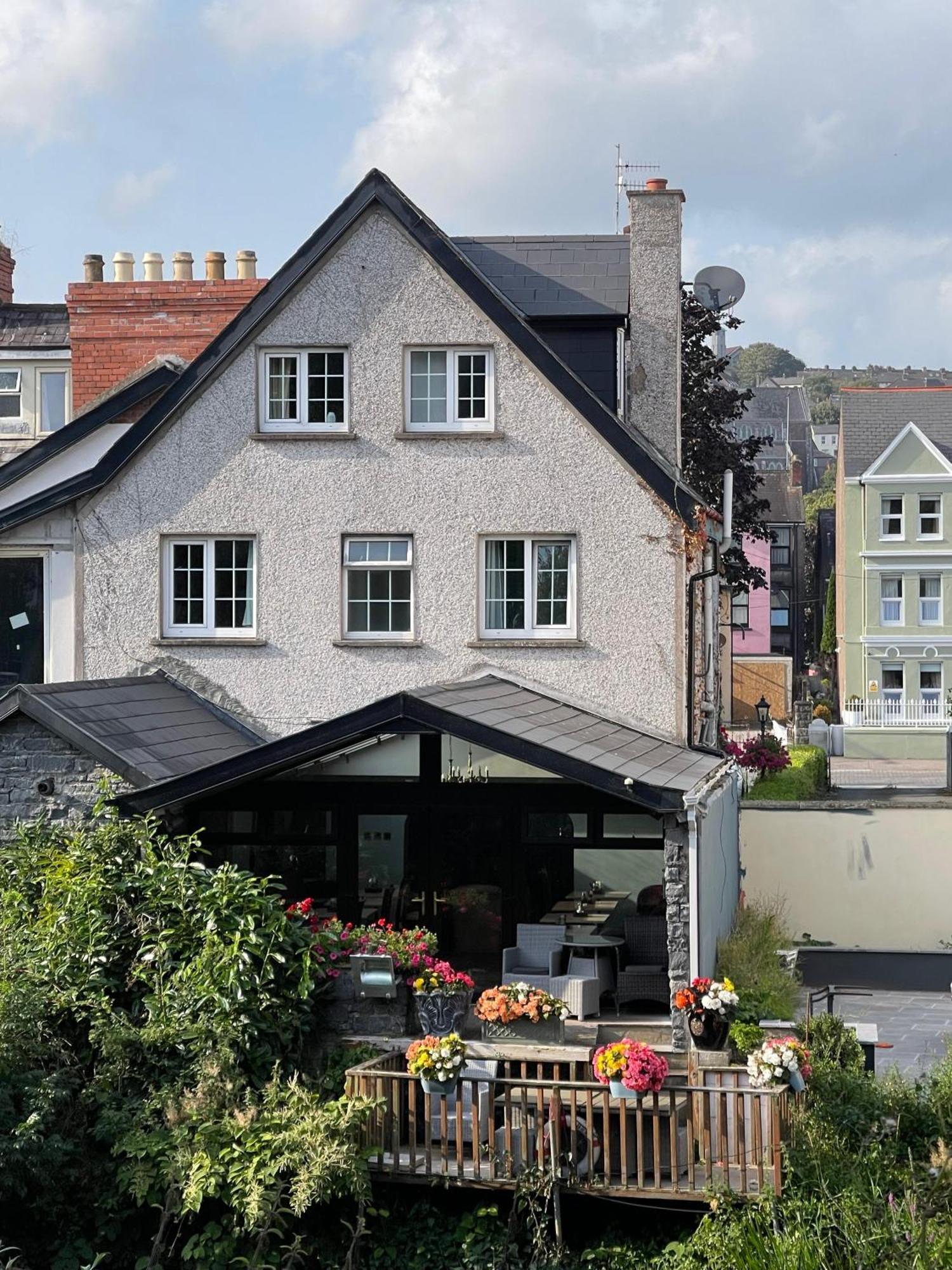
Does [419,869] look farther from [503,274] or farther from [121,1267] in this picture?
[503,274]

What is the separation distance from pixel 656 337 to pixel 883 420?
3843cm

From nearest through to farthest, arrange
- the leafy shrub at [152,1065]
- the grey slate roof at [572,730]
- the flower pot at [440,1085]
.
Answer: the leafy shrub at [152,1065]
the flower pot at [440,1085]
the grey slate roof at [572,730]

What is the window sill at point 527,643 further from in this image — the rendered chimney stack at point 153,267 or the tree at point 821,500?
the tree at point 821,500

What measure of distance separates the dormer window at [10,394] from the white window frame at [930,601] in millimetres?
39399

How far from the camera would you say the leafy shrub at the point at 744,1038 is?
1550 centimetres

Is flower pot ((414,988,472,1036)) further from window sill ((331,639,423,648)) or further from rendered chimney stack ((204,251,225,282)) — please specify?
rendered chimney stack ((204,251,225,282))

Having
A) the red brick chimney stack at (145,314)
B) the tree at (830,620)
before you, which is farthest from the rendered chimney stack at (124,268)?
the tree at (830,620)

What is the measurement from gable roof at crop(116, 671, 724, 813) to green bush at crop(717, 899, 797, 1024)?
2155mm

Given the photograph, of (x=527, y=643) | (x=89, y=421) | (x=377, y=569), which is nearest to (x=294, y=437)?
(x=377, y=569)

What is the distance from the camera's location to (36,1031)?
44.9ft

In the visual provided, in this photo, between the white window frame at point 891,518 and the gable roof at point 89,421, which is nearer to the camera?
the gable roof at point 89,421

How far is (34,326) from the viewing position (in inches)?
1017

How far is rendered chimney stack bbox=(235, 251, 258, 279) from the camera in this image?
949 inches

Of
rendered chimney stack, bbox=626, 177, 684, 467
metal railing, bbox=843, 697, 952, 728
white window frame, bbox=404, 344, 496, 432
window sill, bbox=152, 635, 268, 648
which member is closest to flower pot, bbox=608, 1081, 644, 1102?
window sill, bbox=152, 635, 268, 648
